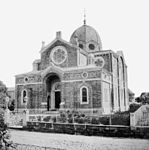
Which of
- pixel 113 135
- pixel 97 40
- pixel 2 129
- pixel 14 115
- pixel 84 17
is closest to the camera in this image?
pixel 2 129

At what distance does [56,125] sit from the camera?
20375mm

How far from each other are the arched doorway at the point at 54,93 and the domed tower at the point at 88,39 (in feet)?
38.6

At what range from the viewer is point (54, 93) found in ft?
109

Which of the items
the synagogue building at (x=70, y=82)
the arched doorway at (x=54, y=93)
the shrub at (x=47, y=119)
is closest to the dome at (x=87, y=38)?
the synagogue building at (x=70, y=82)

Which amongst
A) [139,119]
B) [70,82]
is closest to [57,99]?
[70,82]

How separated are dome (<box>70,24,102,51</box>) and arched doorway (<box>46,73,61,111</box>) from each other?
1175cm

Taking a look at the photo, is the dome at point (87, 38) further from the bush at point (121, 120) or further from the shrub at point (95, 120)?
the bush at point (121, 120)

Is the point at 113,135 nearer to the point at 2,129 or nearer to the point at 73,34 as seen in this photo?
the point at 2,129

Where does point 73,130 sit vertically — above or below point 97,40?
below

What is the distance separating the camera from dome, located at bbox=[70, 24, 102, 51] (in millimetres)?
42406

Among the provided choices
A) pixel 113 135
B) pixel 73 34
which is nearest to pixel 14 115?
pixel 113 135

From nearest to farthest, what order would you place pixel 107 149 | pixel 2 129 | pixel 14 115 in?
pixel 2 129
pixel 107 149
pixel 14 115

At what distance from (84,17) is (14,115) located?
29.7 metres

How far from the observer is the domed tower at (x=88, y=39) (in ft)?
139
